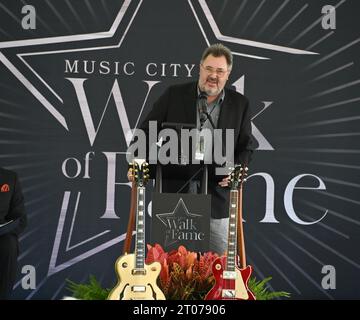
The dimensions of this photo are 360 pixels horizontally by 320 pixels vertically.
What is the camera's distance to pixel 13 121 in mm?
5281

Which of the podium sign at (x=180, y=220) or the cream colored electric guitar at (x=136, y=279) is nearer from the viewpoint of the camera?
the cream colored electric guitar at (x=136, y=279)

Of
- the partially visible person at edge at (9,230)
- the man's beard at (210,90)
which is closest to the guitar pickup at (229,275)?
the man's beard at (210,90)

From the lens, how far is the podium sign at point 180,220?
3502 millimetres

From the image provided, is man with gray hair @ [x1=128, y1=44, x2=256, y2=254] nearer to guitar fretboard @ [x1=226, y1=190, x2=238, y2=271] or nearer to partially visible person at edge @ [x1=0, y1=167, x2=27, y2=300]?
guitar fretboard @ [x1=226, y1=190, x2=238, y2=271]

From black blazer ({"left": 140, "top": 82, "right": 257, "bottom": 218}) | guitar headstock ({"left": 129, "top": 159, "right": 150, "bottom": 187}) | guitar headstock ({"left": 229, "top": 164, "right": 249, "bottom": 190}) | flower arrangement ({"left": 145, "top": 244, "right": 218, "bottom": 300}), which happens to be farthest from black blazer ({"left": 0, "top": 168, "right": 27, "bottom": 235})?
guitar headstock ({"left": 229, "top": 164, "right": 249, "bottom": 190})

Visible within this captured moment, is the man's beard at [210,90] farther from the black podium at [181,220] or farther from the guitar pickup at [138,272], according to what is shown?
the guitar pickup at [138,272]

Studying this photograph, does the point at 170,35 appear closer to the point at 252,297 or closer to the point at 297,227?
the point at 297,227

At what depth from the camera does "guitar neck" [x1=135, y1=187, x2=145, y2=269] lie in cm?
326

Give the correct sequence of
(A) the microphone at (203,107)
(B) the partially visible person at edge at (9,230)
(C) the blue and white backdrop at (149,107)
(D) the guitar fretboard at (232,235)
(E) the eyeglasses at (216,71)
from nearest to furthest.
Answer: (D) the guitar fretboard at (232,235) < (A) the microphone at (203,107) < (E) the eyeglasses at (216,71) < (B) the partially visible person at edge at (9,230) < (C) the blue and white backdrop at (149,107)

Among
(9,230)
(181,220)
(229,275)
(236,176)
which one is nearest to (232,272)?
(229,275)

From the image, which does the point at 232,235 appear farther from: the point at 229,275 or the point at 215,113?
the point at 215,113

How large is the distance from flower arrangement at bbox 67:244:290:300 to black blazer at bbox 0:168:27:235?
143 centimetres

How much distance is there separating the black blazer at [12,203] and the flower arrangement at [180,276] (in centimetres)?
143

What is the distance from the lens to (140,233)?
11.2 ft
